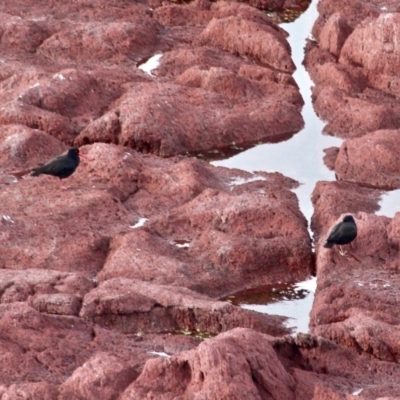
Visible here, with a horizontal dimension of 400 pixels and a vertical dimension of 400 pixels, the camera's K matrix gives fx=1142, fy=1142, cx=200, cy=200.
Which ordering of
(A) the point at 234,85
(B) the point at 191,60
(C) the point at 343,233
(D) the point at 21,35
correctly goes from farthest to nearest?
1. (D) the point at 21,35
2. (B) the point at 191,60
3. (A) the point at 234,85
4. (C) the point at 343,233

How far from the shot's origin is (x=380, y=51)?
1404 inches

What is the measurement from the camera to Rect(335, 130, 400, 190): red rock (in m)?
29.3

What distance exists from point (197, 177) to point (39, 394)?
1234 centimetres

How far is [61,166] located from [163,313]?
6.81 m

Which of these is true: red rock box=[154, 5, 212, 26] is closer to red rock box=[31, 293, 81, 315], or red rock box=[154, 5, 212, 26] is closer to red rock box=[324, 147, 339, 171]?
red rock box=[324, 147, 339, 171]

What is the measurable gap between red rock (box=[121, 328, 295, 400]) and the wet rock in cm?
427

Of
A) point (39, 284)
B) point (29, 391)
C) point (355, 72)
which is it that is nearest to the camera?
point (29, 391)

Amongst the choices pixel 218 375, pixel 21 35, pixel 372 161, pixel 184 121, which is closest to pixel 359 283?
pixel 372 161

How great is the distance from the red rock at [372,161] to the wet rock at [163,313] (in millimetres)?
8702

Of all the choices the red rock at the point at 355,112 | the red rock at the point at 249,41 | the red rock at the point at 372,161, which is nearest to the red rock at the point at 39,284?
the red rock at the point at 372,161

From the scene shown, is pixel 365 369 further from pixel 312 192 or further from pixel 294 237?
pixel 312 192

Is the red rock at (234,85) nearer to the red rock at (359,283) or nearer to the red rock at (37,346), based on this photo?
the red rock at (359,283)

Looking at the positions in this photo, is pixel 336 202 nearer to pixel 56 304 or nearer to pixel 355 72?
pixel 56 304

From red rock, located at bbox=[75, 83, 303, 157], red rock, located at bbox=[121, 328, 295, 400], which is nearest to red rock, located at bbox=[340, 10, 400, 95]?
red rock, located at bbox=[75, 83, 303, 157]
